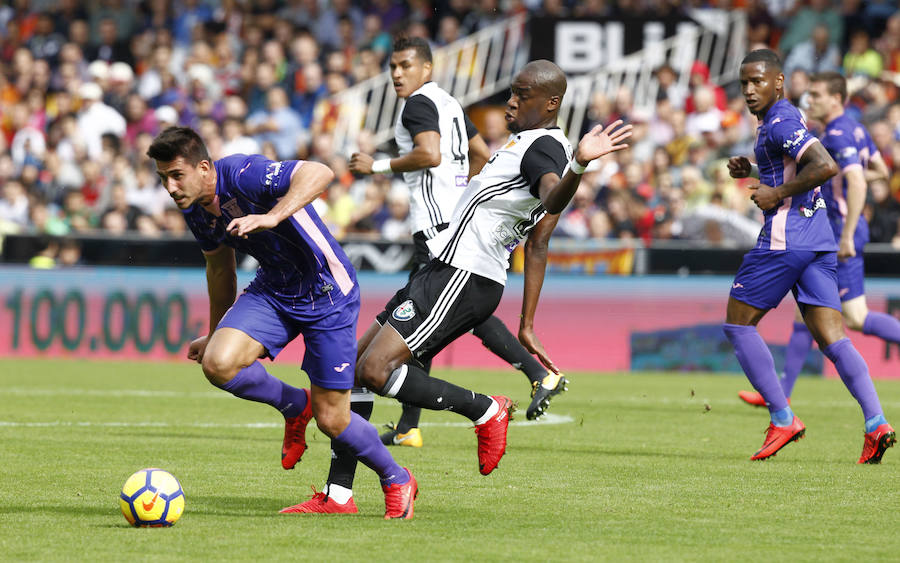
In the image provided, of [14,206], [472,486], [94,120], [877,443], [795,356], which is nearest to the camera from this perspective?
[472,486]

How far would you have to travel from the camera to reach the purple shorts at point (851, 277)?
1063cm

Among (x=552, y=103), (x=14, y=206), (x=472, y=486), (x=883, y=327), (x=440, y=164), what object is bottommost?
(x=14, y=206)

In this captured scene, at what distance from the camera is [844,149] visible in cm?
984

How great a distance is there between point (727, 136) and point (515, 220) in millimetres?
11130

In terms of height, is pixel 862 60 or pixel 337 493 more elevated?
pixel 337 493

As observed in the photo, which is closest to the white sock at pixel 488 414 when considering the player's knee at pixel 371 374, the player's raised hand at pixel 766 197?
the player's knee at pixel 371 374

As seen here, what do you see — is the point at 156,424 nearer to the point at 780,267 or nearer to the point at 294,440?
the point at 294,440

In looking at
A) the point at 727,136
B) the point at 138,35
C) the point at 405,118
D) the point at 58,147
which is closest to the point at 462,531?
the point at 405,118

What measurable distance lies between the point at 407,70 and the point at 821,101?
305cm

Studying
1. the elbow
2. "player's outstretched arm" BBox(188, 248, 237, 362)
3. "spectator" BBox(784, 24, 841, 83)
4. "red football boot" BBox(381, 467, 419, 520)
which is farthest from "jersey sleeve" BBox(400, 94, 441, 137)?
"spectator" BBox(784, 24, 841, 83)

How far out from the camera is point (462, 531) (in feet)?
18.0

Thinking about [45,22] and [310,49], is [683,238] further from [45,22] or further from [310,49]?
[45,22]

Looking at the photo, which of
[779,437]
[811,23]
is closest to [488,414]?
[779,437]

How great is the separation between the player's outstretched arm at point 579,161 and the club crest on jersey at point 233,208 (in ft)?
4.38
